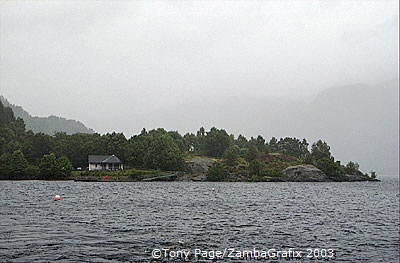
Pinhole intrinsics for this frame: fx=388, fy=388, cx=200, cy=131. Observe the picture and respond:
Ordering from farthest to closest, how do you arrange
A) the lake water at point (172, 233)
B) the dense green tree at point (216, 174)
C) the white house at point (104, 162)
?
1. the dense green tree at point (216, 174)
2. the white house at point (104, 162)
3. the lake water at point (172, 233)

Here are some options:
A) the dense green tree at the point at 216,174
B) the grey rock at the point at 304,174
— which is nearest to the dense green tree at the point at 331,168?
the grey rock at the point at 304,174

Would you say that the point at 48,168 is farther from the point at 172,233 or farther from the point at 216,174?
the point at 172,233

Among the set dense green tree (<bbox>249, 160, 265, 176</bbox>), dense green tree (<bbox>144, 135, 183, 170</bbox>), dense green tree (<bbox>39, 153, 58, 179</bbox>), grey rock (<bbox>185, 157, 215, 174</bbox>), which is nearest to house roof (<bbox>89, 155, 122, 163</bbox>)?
dense green tree (<bbox>144, 135, 183, 170</bbox>)

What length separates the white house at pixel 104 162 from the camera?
16138 cm

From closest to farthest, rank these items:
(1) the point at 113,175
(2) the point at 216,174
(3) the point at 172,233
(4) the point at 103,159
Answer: (3) the point at 172,233 < (1) the point at 113,175 < (2) the point at 216,174 < (4) the point at 103,159

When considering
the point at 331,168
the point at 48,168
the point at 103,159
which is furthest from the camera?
the point at 331,168

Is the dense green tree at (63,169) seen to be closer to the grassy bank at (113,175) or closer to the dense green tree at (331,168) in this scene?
the grassy bank at (113,175)

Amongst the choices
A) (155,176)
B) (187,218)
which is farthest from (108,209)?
(155,176)

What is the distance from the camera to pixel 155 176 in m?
147

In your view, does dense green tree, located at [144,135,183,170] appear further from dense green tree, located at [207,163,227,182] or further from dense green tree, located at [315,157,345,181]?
dense green tree, located at [315,157,345,181]

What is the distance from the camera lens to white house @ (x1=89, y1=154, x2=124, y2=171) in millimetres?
161375

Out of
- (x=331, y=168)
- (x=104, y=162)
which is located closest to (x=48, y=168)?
(x=104, y=162)

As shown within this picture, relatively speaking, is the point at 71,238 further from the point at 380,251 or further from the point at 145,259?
the point at 380,251

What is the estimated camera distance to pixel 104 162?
162 m
